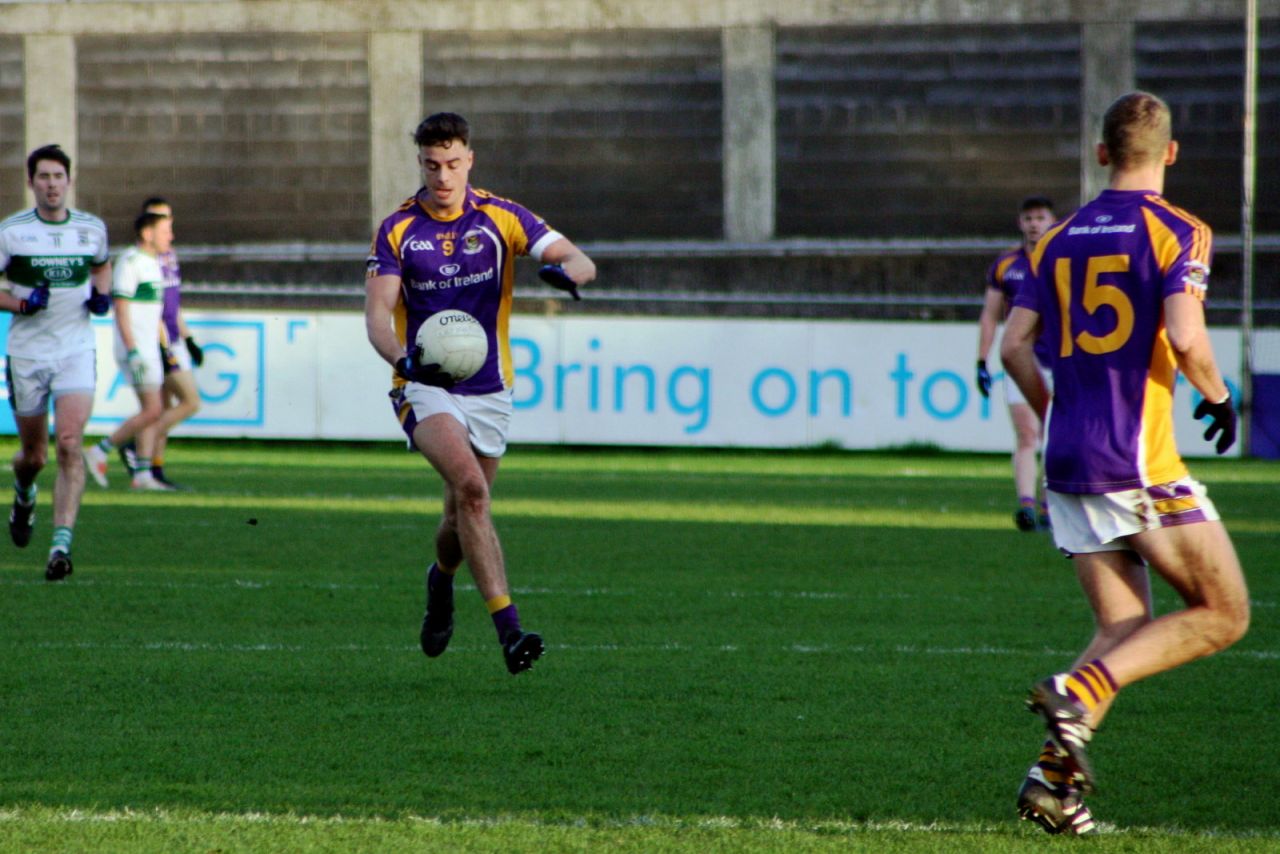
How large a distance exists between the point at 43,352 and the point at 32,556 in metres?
Result: 1.65

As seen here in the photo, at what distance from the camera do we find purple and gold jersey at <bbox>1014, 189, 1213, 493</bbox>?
194 inches

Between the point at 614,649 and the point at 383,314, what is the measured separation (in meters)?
1.83

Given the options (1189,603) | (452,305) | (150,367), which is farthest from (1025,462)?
(1189,603)

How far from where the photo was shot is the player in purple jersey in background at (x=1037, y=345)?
12.5 m

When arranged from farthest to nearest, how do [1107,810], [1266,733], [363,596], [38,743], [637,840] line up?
[363,596] → [1266,733] → [38,743] → [1107,810] → [637,840]

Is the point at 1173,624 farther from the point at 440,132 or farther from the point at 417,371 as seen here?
the point at 440,132

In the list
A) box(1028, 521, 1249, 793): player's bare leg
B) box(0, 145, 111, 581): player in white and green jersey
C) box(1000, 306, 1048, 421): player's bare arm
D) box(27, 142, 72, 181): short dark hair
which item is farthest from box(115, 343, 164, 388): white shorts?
box(1028, 521, 1249, 793): player's bare leg

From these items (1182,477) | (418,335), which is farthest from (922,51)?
(1182,477)

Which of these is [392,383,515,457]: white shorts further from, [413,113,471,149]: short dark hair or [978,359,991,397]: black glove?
[978,359,991,397]: black glove

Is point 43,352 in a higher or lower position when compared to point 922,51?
lower

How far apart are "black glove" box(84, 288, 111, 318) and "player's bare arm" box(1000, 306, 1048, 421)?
6128mm

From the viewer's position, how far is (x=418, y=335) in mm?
7289

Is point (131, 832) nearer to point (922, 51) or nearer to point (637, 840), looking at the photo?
point (637, 840)

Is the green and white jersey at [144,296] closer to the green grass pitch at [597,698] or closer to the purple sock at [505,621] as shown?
the green grass pitch at [597,698]
